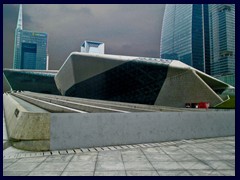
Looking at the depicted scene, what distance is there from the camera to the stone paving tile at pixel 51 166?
4695 millimetres

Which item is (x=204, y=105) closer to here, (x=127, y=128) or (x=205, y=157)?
(x=127, y=128)

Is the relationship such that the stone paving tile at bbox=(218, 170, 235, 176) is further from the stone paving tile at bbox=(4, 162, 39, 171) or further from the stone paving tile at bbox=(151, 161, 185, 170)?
the stone paving tile at bbox=(4, 162, 39, 171)

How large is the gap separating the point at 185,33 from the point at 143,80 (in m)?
118

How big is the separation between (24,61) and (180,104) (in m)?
114

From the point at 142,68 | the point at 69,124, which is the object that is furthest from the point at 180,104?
the point at 69,124

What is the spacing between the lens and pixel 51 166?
493 centimetres

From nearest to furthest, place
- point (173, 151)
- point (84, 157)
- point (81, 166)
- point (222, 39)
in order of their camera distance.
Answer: point (81, 166)
point (84, 157)
point (173, 151)
point (222, 39)

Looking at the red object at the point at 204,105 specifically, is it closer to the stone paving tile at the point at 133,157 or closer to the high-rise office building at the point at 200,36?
the stone paving tile at the point at 133,157

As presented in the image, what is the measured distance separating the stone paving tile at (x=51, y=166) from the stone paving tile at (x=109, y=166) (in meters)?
0.92

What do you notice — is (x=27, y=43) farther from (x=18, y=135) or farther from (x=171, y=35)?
(x=18, y=135)

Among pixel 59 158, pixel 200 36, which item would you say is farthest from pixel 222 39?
pixel 59 158

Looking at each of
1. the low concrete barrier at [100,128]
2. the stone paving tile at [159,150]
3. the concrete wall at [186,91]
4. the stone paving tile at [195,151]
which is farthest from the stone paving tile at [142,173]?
the concrete wall at [186,91]

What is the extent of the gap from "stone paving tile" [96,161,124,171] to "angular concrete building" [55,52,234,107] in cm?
1721

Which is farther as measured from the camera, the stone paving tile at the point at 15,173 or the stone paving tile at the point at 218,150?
the stone paving tile at the point at 218,150
